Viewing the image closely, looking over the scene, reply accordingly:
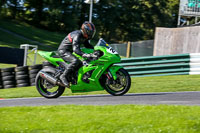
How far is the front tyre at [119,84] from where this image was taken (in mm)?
7969

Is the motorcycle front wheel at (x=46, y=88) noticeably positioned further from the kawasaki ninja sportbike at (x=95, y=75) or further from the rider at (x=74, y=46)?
the rider at (x=74, y=46)

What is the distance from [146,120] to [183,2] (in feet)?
90.8

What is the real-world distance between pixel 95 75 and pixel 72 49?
101 centimetres

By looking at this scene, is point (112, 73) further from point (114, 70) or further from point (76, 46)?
point (76, 46)

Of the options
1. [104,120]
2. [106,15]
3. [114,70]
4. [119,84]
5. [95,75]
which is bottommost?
[104,120]

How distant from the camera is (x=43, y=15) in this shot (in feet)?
157

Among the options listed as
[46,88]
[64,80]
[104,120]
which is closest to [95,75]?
[64,80]

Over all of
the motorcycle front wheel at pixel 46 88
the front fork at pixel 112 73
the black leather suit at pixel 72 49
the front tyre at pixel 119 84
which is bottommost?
the motorcycle front wheel at pixel 46 88

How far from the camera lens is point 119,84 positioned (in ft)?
26.4

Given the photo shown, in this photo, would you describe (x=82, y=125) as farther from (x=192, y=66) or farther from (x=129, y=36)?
(x=129, y=36)

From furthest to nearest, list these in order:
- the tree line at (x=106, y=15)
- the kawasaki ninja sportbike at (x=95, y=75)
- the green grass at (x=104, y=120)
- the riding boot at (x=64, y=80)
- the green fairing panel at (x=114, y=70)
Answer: the tree line at (x=106, y=15), the riding boot at (x=64, y=80), the kawasaki ninja sportbike at (x=95, y=75), the green fairing panel at (x=114, y=70), the green grass at (x=104, y=120)

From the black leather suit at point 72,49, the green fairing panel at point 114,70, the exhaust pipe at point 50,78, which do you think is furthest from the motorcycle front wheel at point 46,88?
the green fairing panel at point 114,70

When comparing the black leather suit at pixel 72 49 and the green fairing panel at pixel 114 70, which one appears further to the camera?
the black leather suit at pixel 72 49

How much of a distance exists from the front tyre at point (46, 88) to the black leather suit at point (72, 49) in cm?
58
